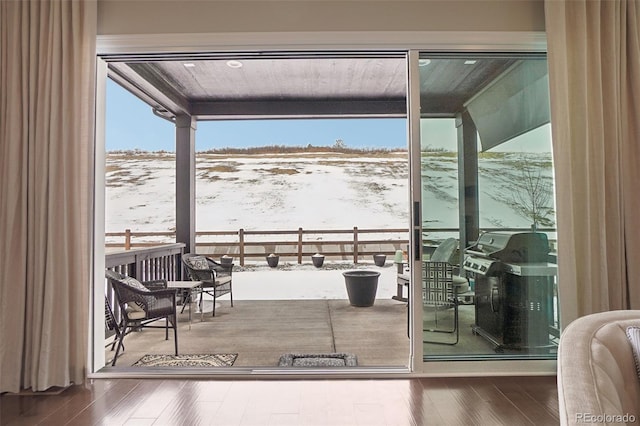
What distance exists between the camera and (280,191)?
36.4 feet

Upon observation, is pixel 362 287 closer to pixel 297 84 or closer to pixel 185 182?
pixel 297 84

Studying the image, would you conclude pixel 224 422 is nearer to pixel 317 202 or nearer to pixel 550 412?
pixel 550 412

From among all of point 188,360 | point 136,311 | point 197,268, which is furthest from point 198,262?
point 188,360

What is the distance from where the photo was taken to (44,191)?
8.29 ft

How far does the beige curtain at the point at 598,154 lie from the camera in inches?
100

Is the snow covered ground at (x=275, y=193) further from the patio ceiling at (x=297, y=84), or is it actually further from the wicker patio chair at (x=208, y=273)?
the patio ceiling at (x=297, y=84)

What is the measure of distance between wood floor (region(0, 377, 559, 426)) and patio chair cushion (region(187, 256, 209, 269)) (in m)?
2.78

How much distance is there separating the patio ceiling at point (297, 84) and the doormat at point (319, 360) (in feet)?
6.92

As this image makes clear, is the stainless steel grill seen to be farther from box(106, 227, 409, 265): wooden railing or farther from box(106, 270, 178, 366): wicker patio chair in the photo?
box(106, 227, 409, 265): wooden railing

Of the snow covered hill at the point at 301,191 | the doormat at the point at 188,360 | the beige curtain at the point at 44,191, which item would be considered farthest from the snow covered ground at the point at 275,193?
the beige curtain at the point at 44,191

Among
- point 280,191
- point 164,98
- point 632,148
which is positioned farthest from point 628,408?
point 280,191

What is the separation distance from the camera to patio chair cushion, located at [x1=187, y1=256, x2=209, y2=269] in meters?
5.38

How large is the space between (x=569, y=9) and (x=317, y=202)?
27.6 feet

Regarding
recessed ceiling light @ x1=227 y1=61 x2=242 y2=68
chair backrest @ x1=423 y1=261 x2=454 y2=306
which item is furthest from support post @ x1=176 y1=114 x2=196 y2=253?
chair backrest @ x1=423 y1=261 x2=454 y2=306
